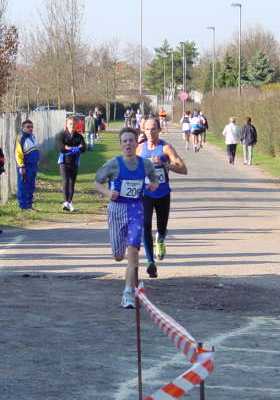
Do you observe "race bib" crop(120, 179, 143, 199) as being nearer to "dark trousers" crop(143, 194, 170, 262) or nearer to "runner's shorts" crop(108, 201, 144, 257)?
"runner's shorts" crop(108, 201, 144, 257)

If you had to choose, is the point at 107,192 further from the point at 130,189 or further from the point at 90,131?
the point at 90,131

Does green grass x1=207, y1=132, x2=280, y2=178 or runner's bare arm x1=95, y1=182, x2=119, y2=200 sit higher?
runner's bare arm x1=95, y1=182, x2=119, y2=200

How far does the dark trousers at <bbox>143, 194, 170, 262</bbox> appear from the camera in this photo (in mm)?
12180

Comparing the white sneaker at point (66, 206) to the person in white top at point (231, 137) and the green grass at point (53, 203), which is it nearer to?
the green grass at point (53, 203)

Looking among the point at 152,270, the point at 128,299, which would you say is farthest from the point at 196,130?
the point at 128,299

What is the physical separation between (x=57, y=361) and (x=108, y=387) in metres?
0.86

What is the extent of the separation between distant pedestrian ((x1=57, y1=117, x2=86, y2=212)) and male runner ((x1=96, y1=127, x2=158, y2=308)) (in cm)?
1002

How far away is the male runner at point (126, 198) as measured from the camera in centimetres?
1033

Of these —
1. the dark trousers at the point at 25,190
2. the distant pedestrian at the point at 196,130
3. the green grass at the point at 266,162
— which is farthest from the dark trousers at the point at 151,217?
the distant pedestrian at the point at 196,130

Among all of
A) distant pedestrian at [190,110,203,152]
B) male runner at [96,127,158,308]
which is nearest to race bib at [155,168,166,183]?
male runner at [96,127,158,308]

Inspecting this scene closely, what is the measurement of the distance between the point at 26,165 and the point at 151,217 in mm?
9144

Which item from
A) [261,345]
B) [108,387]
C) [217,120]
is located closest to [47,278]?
[261,345]

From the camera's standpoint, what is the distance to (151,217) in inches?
494

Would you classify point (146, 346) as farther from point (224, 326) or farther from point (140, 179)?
point (140, 179)
